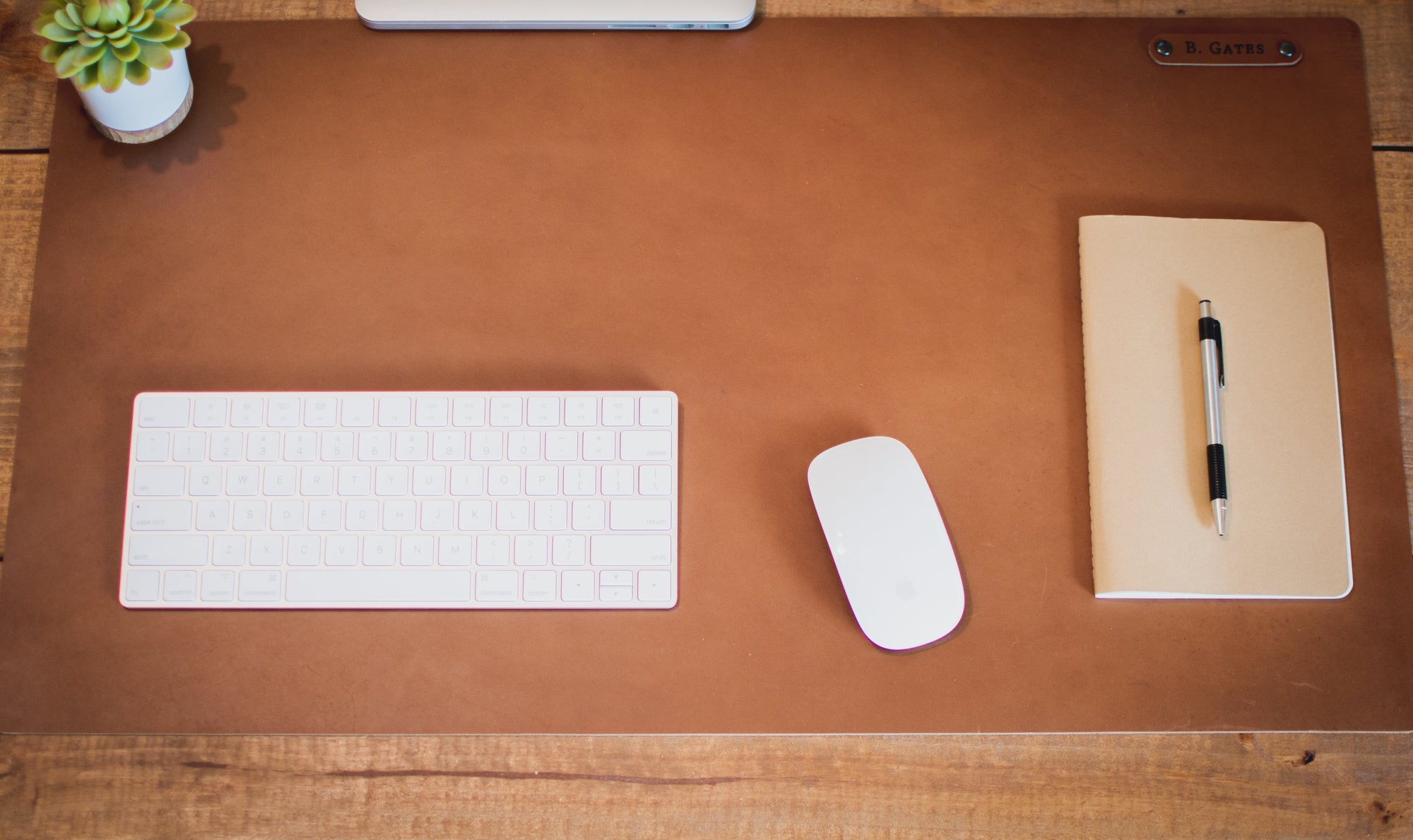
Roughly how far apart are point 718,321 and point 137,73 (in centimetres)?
53

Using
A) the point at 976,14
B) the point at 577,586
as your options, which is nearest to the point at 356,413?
the point at 577,586

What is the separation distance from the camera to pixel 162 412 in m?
0.72

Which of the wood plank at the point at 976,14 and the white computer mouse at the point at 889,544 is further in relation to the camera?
the wood plank at the point at 976,14

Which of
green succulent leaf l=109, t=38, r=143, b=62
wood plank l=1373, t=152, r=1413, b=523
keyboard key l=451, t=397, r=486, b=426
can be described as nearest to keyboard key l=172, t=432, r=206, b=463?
keyboard key l=451, t=397, r=486, b=426

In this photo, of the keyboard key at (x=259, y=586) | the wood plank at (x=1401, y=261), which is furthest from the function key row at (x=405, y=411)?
the wood plank at (x=1401, y=261)

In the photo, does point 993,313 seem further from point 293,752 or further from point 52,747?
point 52,747

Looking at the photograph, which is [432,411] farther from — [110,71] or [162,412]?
[110,71]

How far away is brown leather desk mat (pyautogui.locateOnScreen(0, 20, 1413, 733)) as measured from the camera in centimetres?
70

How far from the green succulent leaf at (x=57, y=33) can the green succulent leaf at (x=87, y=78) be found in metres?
0.02

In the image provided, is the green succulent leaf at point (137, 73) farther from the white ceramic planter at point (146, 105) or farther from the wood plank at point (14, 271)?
the wood plank at point (14, 271)

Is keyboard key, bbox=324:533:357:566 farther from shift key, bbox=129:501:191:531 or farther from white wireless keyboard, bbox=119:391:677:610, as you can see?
shift key, bbox=129:501:191:531

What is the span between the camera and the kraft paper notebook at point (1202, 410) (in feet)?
2.31

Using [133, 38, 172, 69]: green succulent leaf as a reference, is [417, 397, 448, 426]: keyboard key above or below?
below

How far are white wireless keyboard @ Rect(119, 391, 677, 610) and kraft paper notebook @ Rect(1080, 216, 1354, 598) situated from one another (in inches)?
14.8
